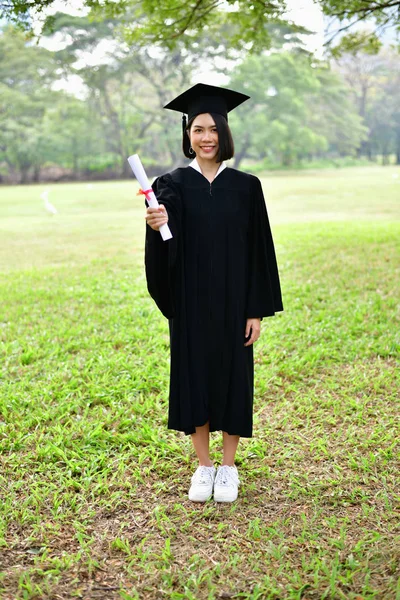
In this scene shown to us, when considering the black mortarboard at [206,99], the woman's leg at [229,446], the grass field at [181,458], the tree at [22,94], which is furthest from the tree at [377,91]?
the woman's leg at [229,446]

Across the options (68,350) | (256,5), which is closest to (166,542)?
(68,350)

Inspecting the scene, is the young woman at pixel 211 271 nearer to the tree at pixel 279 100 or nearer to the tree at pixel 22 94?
the tree at pixel 22 94

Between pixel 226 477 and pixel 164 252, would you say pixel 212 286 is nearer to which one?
pixel 164 252

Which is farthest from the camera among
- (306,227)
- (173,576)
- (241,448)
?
(306,227)

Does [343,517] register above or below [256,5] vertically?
below

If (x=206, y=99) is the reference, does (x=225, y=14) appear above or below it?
above

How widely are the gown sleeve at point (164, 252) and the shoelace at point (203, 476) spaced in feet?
2.60

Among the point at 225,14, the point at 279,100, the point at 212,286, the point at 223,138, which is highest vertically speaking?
the point at 279,100

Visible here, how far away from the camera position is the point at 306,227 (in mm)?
11461

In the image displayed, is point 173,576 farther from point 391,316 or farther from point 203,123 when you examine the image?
point 391,316

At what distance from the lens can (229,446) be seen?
2.66 m

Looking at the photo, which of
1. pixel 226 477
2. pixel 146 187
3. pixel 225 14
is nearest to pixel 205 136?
pixel 146 187

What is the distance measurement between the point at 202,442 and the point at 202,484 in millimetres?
185

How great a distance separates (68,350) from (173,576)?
8.95 ft
